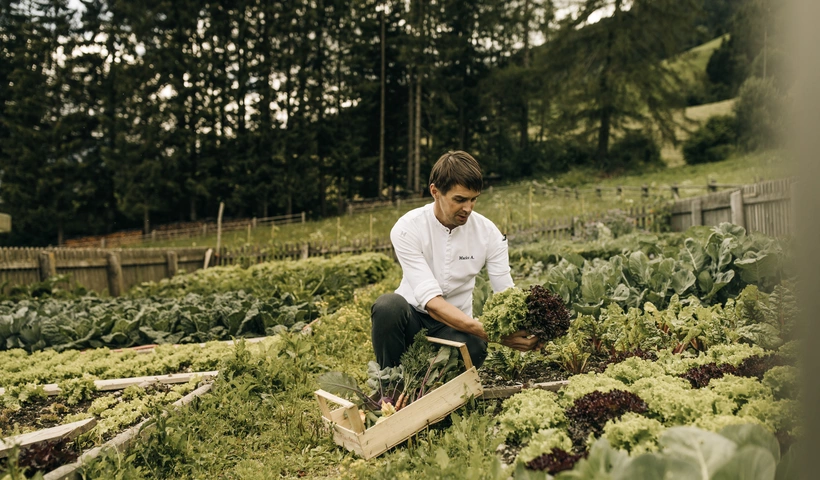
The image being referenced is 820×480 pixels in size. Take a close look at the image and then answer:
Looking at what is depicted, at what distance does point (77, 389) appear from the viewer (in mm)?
4074

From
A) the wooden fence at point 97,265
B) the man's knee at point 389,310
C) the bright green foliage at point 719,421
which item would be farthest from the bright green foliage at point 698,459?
the wooden fence at point 97,265

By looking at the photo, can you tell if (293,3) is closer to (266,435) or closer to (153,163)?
(153,163)

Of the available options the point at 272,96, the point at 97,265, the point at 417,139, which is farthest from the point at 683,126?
the point at 97,265

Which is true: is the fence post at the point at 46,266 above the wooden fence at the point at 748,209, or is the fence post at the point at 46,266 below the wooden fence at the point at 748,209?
below

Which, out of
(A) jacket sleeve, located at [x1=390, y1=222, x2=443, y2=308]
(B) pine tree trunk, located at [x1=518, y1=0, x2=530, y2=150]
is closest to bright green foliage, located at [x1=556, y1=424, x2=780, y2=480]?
(A) jacket sleeve, located at [x1=390, y1=222, x2=443, y2=308]

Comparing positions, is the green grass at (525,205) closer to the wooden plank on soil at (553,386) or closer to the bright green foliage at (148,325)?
the bright green foliage at (148,325)

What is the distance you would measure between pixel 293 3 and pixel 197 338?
90.6 ft

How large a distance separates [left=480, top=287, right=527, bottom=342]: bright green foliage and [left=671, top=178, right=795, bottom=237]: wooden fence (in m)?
1.23

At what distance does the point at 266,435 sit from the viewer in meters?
3.44

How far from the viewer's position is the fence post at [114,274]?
1131 cm

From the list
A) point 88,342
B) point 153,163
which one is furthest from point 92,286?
point 153,163

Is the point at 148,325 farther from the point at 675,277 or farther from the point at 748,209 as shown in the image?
the point at 748,209

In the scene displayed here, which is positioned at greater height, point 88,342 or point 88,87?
point 88,87

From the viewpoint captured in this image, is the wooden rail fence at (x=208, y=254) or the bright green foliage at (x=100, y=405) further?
the wooden rail fence at (x=208, y=254)
